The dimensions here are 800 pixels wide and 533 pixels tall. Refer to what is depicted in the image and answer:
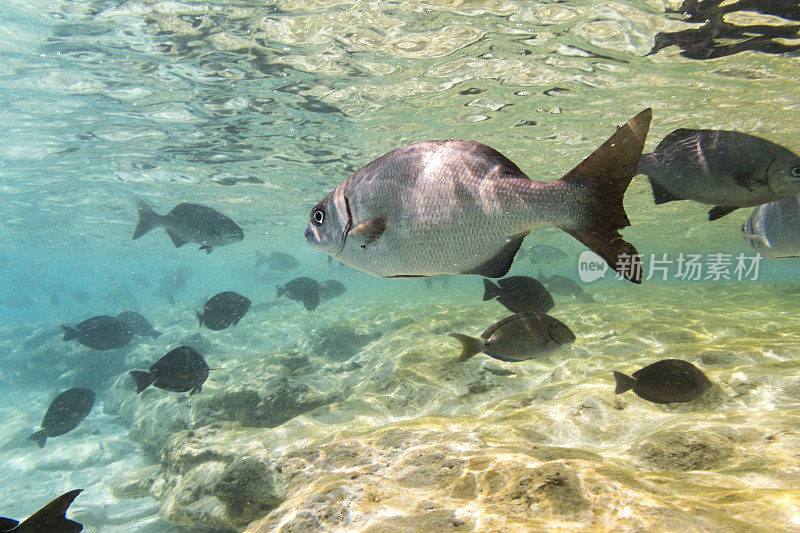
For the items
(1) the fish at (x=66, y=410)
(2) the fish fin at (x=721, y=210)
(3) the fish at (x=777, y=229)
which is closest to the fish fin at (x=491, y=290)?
(2) the fish fin at (x=721, y=210)

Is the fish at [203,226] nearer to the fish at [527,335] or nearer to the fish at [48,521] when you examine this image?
the fish at [527,335]

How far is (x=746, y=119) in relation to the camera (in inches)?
529

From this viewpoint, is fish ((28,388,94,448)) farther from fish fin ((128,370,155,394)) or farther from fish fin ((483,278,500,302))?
fish fin ((483,278,500,302))

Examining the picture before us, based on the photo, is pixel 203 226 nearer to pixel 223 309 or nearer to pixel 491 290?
pixel 223 309

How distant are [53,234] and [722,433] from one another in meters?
49.3

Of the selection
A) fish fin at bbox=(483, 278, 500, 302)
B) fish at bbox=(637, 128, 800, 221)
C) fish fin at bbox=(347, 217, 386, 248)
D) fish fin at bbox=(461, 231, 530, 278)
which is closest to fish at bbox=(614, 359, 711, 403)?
fish fin at bbox=(483, 278, 500, 302)

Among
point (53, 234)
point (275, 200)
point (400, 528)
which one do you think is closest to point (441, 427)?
point (400, 528)

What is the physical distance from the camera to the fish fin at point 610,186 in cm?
152

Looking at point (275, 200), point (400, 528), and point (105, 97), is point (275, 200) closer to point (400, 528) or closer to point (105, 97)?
point (105, 97)

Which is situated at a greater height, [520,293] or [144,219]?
[144,219]

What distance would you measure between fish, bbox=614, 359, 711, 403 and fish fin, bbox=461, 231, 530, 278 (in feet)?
10.1

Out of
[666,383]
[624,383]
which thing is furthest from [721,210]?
[624,383]

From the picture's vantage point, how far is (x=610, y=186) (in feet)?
5.17

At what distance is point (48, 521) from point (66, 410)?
8.48 m
